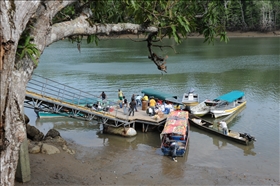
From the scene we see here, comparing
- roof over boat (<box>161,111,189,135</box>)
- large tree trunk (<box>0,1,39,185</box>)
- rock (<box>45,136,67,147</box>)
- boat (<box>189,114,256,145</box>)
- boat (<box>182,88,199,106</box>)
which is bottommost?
boat (<box>189,114,256,145</box>)

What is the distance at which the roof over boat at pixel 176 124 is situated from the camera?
16047 millimetres

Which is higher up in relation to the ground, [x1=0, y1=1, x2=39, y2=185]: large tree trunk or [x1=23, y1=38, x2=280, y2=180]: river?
[x1=0, y1=1, x2=39, y2=185]: large tree trunk

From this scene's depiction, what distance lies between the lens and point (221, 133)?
717 inches

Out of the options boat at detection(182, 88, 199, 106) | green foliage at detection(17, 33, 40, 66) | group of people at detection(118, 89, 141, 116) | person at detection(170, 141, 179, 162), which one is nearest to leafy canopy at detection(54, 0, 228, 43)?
green foliage at detection(17, 33, 40, 66)

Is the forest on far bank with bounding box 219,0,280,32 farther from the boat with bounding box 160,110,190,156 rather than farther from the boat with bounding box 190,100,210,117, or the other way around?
the boat with bounding box 160,110,190,156

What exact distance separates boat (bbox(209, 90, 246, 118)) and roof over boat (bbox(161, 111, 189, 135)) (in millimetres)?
4790

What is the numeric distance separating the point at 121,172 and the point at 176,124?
4.49 meters

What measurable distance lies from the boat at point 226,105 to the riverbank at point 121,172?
8.37 meters

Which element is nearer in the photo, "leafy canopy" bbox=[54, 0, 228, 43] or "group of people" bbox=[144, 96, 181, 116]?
"leafy canopy" bbox=[54, 0, 228, 43]

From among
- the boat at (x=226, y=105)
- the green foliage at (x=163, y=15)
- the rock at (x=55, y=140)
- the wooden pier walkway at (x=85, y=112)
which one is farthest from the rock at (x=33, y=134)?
the boat at (x=226, y=105)

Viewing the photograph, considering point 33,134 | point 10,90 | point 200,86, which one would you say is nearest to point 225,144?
point 33,134

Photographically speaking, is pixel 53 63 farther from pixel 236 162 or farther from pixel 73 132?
pixel 236 162

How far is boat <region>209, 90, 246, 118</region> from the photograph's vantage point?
74.2 ft

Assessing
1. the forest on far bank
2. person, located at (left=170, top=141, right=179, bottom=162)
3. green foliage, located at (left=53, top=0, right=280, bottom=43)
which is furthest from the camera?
the forest on far bank
